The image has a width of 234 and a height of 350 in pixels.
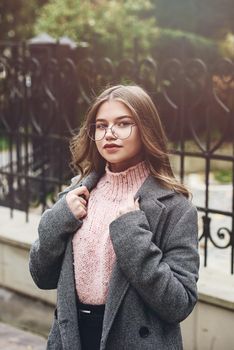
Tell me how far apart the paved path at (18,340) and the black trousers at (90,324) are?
207 cm

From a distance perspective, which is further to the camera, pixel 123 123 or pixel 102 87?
pixel 102 87

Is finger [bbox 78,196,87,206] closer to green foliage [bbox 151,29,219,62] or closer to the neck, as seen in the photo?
the neck

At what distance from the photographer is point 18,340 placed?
4.52m

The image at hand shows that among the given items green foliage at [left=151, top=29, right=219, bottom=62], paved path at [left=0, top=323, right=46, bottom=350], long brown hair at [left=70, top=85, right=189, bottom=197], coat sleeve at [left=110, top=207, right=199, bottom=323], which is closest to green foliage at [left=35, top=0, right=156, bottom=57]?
green foliage at [left=151, top=29, right=219, bottom=62]

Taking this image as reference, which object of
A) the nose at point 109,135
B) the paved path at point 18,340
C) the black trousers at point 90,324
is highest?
the nose at point 109,135

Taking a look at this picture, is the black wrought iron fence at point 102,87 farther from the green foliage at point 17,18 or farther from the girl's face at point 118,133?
the green foliage at point 17,18

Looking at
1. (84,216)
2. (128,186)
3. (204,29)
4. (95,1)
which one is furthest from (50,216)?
(204,29)

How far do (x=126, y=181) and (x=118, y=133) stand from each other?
0.19 meters

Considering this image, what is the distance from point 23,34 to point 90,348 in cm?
1988

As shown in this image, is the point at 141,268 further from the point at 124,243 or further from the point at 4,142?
the point at 4,142

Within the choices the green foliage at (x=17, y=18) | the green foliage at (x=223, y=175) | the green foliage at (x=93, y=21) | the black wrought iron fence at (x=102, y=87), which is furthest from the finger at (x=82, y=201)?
the green foliage at (x=17, y=18)

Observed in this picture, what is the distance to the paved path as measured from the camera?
4391mm

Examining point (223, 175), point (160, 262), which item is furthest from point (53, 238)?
point (223, 175)

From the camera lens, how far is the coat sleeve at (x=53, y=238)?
239cm
